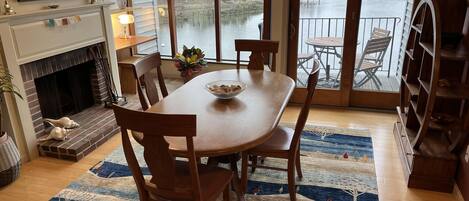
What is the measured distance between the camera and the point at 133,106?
4.27 m

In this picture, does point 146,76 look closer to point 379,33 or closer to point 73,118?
point 73,118

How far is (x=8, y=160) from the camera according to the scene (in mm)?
2770

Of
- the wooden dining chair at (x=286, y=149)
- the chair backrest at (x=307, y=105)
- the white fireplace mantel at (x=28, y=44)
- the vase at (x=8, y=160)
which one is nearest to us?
the chair backrest at (x=307, y=105)

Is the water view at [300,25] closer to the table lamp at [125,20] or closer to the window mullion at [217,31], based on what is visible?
the window mullion at [217,31]

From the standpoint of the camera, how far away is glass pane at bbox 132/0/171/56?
5242mm

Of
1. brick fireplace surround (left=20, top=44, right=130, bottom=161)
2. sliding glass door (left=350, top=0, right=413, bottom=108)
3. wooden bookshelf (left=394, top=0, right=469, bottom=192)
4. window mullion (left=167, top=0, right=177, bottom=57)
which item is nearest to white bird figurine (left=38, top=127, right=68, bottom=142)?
brick fireplace surround (left=20, top=44, right=130, bottom=161)

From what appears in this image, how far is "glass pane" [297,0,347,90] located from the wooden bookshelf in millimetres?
1062

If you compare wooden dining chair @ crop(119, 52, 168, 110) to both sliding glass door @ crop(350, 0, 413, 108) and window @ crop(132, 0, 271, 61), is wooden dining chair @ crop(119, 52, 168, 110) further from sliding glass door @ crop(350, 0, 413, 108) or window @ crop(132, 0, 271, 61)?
sliding glass door @ crop(350, 0, 413, 108)

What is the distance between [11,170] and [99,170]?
2.17 feet

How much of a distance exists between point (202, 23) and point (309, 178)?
10.2ft

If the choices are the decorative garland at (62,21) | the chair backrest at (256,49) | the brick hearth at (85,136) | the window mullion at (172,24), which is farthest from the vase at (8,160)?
the window mullion at (172,24)

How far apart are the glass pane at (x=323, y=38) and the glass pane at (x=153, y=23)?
2160mm

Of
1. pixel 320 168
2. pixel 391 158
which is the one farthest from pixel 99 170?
pixel 391 158

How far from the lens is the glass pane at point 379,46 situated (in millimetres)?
3863
